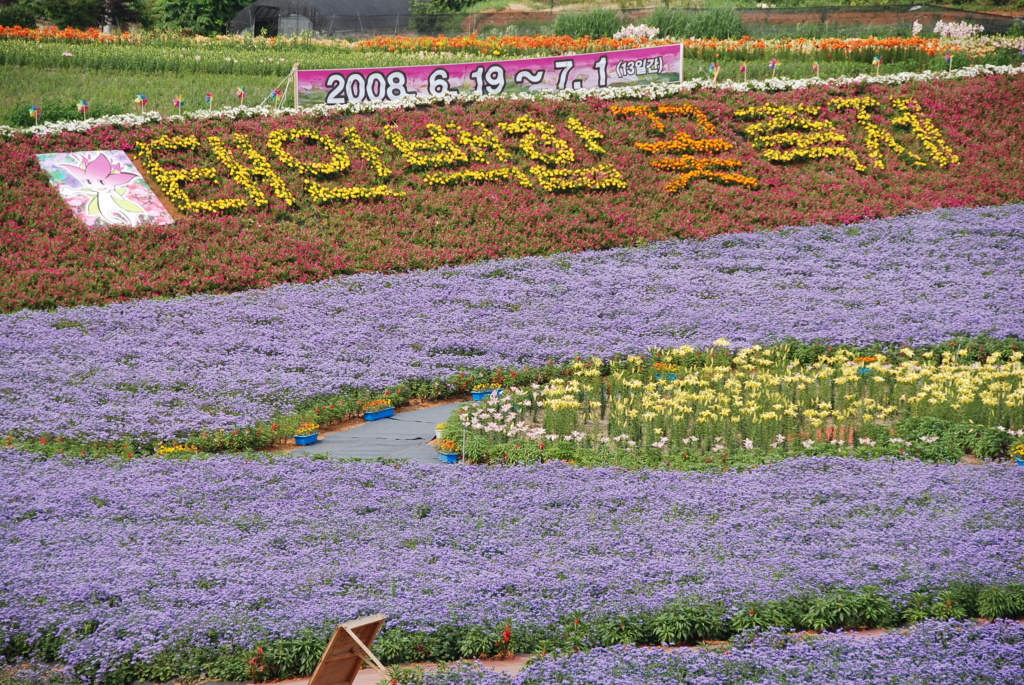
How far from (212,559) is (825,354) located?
34.9 feet

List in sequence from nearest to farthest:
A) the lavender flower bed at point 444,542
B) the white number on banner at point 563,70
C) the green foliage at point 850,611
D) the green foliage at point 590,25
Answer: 1. the green foliage at point 850,611
2. the lavender flower bed at point 444,542
3. the white number on banner at point 563,70
4. the green foliage at point 590,25

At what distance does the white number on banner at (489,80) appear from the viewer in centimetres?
3005

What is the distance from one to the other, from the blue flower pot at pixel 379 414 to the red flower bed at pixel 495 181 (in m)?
6.65

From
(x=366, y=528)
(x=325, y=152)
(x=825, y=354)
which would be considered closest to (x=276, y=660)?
(x=366, y=528)

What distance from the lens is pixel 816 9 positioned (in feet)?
153

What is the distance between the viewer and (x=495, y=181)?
26062 mm

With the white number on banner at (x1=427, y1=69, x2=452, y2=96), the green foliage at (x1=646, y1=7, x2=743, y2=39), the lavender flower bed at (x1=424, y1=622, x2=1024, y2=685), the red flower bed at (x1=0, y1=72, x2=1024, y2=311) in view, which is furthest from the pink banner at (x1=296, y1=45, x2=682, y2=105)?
the lavender flower bed at (x1=424, y1=622, x2=1024, y2=685)

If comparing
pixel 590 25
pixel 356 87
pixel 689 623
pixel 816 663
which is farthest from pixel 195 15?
pixel 816 663

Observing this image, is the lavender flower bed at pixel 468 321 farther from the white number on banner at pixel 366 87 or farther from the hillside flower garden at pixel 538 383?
the white number on banner at pixel 366 87

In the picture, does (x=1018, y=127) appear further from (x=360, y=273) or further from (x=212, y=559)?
(x=212, y=559)

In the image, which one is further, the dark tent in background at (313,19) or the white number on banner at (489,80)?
the dark tent in background at (313,19)

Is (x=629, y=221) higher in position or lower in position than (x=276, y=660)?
higher

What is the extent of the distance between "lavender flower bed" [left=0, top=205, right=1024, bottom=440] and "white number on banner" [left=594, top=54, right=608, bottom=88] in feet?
31.7

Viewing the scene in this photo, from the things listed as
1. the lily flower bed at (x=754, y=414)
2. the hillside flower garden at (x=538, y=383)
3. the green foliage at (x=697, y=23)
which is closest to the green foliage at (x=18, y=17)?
the hillside flower garden at (x=538, y=383)
